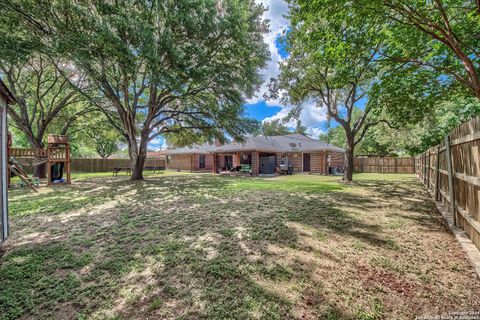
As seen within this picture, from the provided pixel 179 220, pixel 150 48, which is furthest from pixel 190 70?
pixel 179 220

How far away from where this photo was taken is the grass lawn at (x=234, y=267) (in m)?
2.14

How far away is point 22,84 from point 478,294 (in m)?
22.8

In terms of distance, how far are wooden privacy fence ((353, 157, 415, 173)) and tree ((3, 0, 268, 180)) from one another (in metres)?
17.9

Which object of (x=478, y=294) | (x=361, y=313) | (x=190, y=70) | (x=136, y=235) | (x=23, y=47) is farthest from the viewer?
(x=190, y=70)

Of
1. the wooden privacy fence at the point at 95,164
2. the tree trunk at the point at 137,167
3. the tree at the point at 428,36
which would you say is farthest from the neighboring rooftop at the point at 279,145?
the tree at the point at 428,36

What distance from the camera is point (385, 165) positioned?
2280cm

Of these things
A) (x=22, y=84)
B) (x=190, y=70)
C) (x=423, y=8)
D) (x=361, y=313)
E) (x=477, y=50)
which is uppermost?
(x=22, y=84)

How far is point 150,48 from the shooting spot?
8.38 meters

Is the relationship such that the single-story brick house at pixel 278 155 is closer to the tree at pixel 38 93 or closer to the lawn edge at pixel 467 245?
the tree at pixel 38 93

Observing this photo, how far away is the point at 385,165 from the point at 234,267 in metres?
25.6

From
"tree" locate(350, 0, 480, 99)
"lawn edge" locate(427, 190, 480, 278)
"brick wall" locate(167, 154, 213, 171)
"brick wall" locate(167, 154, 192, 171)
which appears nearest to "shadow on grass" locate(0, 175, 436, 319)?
"lawn edge" locate(427, 190, 480, 278)

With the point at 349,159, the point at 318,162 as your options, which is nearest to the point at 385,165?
the point at 318,162

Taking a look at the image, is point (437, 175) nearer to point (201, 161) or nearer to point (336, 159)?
point (336, 159)

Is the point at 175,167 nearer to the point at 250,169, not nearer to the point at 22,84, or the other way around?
the point at 250,169
